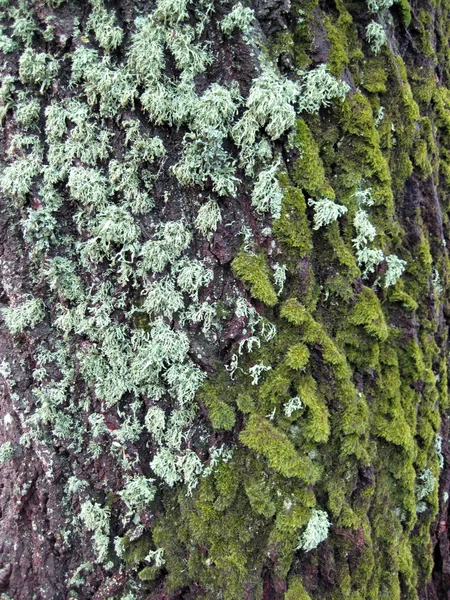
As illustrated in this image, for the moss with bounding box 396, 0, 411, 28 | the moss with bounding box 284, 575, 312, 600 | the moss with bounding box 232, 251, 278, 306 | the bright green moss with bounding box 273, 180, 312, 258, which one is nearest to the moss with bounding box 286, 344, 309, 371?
the moss with bounding box 232, 251, 278, 306

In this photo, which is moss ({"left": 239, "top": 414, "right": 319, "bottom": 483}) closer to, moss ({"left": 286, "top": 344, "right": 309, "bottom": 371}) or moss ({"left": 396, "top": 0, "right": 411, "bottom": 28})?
moss ({"left": 286, "top": 344, "right": 309, "bottom": 371})

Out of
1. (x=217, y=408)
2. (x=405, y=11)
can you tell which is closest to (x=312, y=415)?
(x=217, y=408)

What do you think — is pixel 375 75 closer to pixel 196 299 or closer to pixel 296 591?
pixel 196 299

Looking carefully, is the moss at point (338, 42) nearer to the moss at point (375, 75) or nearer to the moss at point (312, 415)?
the moss at point (375, 75)

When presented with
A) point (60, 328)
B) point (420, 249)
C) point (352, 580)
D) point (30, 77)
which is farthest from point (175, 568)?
point (30, 77)

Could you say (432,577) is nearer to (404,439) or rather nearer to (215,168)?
(404,439)

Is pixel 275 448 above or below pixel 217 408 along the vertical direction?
below

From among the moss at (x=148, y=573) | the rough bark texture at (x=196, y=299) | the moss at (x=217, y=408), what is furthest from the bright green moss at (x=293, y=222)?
the moss at (x=148, y=573)

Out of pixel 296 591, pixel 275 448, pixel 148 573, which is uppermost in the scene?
pixel 275 448
